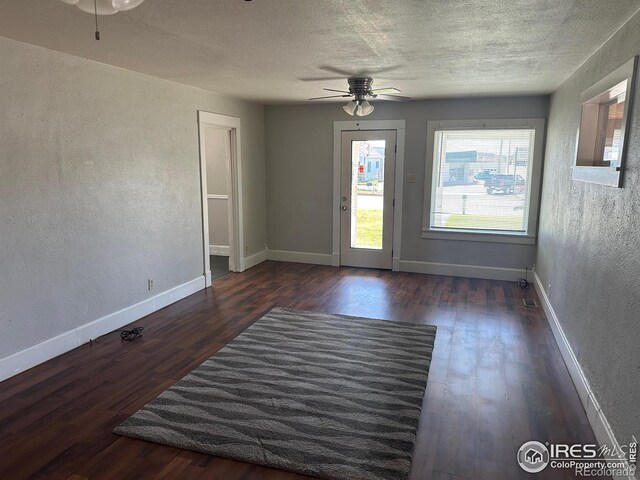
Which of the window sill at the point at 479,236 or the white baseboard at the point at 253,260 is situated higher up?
the window sill at the point at 479,236

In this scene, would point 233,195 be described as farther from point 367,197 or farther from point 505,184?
point 505,184

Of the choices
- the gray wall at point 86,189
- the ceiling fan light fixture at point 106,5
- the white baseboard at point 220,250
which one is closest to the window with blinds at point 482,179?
the gray wall at point 86,189

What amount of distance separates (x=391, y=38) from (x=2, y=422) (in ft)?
11.1

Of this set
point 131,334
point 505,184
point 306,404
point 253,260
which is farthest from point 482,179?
point 131,334

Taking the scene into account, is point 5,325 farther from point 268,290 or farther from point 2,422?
point 268,290

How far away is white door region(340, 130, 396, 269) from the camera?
244 inches

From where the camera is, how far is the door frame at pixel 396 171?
604 centimetres

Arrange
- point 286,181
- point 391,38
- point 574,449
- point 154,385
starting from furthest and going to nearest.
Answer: point 286,181 < point 154,385 < point 391,38 < point 574,449

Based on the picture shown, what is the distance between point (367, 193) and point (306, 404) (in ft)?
13.2

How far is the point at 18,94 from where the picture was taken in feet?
10.1

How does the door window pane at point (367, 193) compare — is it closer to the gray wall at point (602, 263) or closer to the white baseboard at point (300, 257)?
the white baseboard at point (300, 257)

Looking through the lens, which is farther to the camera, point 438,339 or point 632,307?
point 438,339

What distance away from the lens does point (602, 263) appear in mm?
2637

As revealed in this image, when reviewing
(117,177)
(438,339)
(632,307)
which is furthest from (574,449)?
(117,177)
